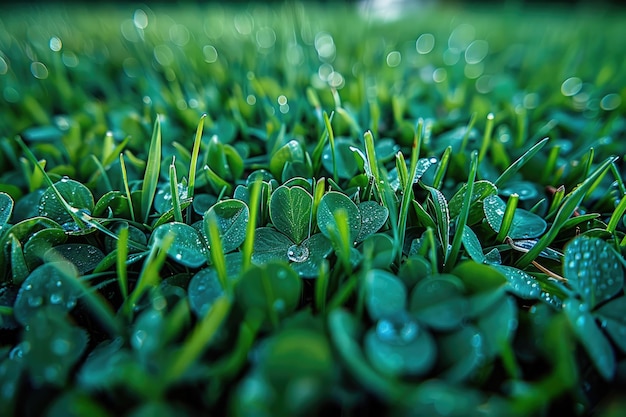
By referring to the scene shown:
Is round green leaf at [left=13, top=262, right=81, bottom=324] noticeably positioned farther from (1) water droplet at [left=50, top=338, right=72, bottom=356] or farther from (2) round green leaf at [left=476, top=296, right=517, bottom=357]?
(2) round green leaf at [left=476, top=296, right=517, bottom=357]

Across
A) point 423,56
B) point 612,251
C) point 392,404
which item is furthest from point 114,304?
point 423,56

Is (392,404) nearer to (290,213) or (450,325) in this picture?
(450,325)

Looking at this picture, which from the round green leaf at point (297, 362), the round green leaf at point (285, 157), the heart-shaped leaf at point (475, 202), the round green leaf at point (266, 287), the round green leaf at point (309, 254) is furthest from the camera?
the round green leaf at point (285, 157)

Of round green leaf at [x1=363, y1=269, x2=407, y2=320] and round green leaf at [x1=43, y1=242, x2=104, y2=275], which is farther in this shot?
round green leaf at [x1=43, y1=242, x2=104, y2=275]

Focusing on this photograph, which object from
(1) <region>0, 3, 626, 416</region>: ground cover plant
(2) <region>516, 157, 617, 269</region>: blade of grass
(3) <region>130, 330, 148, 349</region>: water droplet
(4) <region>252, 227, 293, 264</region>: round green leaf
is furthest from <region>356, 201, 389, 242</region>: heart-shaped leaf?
(3) <region>130, 330, 148, 349</region>: water droplet

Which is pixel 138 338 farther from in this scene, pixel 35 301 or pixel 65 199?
pixel 65 199

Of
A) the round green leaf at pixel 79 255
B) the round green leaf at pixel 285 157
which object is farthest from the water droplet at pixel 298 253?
the round green leaf at pixel 79 255

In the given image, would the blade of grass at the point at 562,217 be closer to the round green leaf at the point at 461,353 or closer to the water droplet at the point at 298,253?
the round green leaf at the point at 461,353
